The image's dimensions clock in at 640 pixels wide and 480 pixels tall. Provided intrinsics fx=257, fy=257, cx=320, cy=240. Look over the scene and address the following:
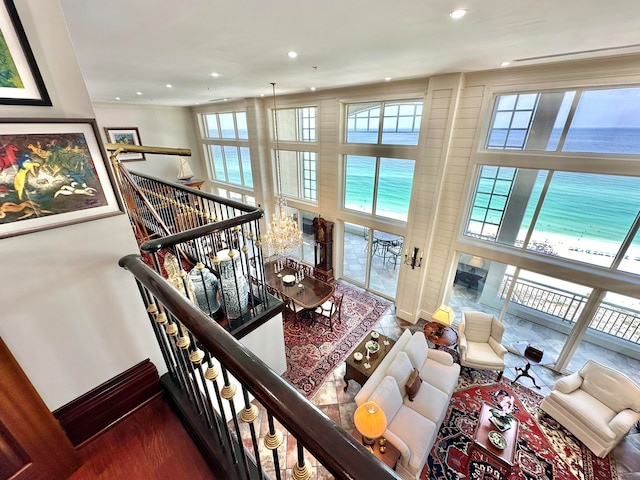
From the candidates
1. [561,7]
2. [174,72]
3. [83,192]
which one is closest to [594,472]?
[561,7]

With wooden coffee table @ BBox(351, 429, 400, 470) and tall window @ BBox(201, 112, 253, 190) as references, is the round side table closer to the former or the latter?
→ wooden coffee table @ BBox(351, 429, 400, 470)

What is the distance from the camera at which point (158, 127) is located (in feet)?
27.9

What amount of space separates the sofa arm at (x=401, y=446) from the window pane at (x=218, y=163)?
893 centimetres

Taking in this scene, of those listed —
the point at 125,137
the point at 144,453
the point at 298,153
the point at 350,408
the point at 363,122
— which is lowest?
the point at 350,408

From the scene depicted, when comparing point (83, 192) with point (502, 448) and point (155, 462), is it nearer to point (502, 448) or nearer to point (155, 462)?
point (155, 462)

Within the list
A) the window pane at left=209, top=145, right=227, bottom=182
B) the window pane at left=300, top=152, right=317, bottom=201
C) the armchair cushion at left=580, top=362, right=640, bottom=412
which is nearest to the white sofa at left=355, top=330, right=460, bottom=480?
the armchair cushion at left=580, top=362, right=640, bottom=412

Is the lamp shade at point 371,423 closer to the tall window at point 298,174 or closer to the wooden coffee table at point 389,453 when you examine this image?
the wooden coffee table at point 389,453

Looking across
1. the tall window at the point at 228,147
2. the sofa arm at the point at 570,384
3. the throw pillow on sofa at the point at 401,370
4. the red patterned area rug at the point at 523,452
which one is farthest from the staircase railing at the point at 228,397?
the tall window at the point at 228,147

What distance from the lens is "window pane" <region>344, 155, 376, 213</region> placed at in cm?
579

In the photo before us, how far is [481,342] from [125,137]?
10.7 meters

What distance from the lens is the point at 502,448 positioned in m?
2.98

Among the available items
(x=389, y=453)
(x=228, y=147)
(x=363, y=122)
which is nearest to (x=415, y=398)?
(x=389, y=453)

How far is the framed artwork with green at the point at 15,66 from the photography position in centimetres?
91

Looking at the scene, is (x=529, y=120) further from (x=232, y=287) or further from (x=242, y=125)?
(x=242, y=125)
